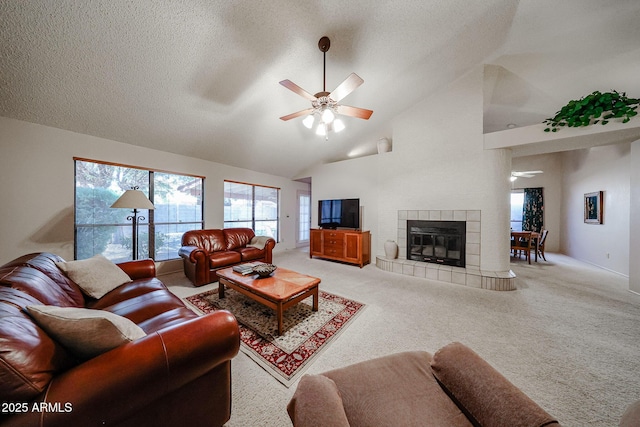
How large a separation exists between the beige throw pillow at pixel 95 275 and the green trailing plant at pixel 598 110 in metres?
5.72

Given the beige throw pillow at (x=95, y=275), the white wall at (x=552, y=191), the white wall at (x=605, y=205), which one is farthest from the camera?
the white wall at (x=552, y=191)

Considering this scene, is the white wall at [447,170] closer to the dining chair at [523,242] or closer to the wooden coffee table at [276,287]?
the dining chair at [523,242]

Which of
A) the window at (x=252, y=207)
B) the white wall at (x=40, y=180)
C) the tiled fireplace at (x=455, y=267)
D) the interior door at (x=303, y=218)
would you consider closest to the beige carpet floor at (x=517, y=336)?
the tiled fireplace at (x=455, y=267)

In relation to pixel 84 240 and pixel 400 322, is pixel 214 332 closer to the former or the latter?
pixel 400 322

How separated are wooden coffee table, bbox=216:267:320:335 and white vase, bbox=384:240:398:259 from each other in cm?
232

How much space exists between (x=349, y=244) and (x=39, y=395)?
4098 mm

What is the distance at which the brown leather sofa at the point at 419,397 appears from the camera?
682 millimetres

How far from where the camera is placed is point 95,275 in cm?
189

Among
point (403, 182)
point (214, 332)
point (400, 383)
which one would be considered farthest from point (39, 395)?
point (403, 182)

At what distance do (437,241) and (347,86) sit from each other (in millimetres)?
3188

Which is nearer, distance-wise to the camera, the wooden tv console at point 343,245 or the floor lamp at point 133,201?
the floor lamp at point 133,201

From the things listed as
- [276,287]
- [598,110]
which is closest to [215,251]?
[276,287]

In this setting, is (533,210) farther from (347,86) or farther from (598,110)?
(347,86)

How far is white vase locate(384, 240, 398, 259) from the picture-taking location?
4117 mm
